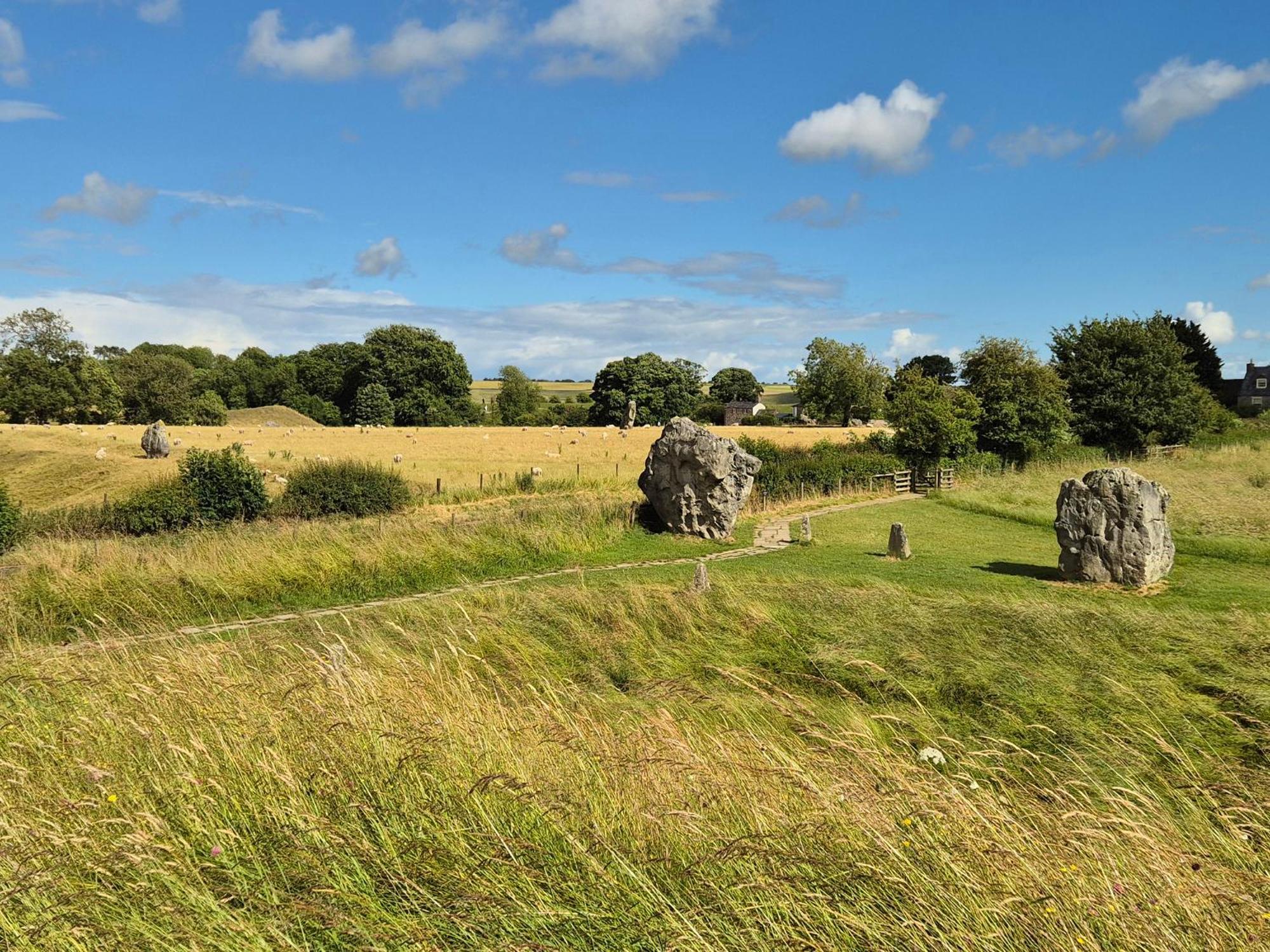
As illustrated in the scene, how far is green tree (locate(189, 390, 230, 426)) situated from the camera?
7400cm

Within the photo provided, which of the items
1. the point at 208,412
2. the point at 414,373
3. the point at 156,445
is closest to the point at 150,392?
the point at 208,412

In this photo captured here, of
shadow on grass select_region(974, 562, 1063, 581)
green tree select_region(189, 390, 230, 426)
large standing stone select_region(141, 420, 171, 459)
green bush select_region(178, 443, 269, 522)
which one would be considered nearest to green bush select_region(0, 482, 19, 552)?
green bush select_region(178, 443, 269, 522)

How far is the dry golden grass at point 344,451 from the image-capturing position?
33719 millimetres

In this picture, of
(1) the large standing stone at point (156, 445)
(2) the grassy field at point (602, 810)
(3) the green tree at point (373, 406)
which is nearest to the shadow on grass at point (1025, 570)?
(2) the grassy field at point (602, 810)

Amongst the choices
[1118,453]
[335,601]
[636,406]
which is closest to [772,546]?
[335,601]

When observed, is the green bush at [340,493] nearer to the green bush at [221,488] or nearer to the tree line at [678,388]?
the green bush at [221,488]

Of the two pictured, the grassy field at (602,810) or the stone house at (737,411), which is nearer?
the grassy field at (602,810)

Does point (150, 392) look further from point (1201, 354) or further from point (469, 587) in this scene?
point (1201, 354)

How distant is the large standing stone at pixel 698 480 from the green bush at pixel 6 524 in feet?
54.5

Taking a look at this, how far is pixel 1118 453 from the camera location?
47031 mm

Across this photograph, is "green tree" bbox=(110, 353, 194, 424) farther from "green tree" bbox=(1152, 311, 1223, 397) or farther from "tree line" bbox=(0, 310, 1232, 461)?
"green tree" bbox=(1152, 311, 1223, 397)

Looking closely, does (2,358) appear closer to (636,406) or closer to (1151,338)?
(636,406)

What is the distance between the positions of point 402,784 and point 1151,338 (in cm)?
5599

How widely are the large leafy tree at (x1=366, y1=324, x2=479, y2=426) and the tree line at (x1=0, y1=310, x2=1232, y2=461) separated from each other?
17 cm
